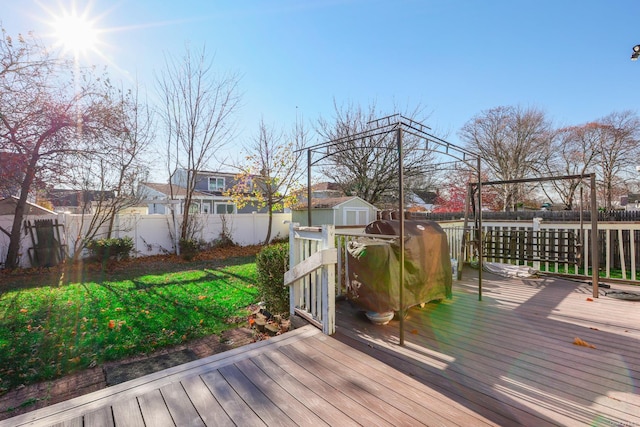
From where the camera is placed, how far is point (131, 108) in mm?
8812

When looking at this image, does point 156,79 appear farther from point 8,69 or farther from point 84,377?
point 84,377

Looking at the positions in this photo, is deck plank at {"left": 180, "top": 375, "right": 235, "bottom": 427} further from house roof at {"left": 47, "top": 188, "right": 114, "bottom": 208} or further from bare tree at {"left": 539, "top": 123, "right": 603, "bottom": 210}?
bare tree at {"left": 539, "top": 123, "right": 603, "bottom": 210}

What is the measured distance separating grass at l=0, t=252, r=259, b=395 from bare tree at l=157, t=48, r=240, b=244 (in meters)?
4.34

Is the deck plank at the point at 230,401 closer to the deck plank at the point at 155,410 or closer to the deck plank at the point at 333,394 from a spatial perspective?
the deck plank at the point at 155,410

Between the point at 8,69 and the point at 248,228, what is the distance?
7.96m

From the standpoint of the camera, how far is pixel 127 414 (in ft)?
5.57

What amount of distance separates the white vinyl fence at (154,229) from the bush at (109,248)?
0.49m

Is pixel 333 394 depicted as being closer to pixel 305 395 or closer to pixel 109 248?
pixel 305 395

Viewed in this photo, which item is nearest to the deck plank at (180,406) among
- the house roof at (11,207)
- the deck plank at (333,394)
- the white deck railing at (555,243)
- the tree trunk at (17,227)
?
the deck plank at (333,394)

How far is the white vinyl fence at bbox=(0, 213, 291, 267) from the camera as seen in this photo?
7.75 m

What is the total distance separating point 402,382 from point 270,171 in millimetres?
11681

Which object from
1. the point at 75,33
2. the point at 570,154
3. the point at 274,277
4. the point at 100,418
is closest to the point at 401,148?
the point at 274,277

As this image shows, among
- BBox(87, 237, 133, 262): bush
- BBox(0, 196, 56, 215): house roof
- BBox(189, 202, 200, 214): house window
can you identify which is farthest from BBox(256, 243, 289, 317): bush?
BBox(0, 196, 56, 215): house roof

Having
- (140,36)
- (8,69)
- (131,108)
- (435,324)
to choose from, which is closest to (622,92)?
(435,324)
